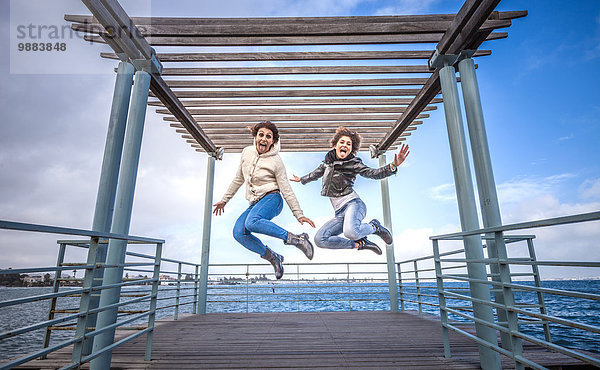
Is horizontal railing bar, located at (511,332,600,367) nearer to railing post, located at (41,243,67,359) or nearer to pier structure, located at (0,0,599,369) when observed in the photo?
pier structure, located at (0,0,599,369)

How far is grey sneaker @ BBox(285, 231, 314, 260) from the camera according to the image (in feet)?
13.7

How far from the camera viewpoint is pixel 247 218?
4.14m

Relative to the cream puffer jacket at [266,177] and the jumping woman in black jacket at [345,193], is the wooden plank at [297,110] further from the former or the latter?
the cream puffer jacket at [266,177]

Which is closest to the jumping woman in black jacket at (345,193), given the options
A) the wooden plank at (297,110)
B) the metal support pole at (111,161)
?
the wooden plank at (297,110)

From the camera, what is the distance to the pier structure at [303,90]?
7.32 feet

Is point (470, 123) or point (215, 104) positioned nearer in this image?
point (470, 123)

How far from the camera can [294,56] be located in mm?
3217

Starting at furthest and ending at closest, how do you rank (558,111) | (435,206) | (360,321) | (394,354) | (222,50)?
(558,111) < (435,206) < (360,321) < (222,50) < (394,354)

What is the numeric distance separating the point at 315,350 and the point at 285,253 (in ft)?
5.95

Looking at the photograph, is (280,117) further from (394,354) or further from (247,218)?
(394,354)

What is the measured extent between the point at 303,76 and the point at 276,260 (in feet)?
8.50

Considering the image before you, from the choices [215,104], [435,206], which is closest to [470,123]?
[215,104]

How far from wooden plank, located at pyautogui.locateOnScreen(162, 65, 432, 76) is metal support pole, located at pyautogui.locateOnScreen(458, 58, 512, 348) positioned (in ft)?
2.02

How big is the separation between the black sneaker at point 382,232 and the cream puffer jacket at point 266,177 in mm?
1247
